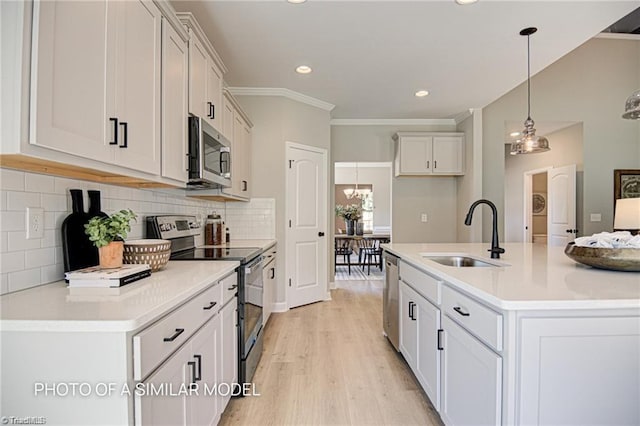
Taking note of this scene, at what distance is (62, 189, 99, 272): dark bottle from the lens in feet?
4.78

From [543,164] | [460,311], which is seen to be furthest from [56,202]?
[543,164]

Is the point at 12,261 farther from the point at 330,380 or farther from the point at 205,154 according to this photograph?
the point at 330,380

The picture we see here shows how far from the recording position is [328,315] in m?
4.05

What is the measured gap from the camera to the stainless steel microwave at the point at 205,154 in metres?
2.14

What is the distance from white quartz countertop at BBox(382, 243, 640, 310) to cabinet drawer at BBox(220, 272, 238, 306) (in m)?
1.10

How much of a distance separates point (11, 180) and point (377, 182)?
874 cm

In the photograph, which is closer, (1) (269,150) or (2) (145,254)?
(2) (145,254)

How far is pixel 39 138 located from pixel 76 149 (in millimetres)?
158

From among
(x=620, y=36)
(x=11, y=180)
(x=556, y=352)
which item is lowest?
(x=556, y=352)

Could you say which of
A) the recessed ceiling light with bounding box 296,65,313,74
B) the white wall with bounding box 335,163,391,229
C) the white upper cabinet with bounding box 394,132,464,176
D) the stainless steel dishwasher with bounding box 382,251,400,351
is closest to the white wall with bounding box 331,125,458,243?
the white upper cabinet with bounding box 394,132,464,176

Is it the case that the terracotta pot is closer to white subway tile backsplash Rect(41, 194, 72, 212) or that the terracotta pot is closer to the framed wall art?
white subway tile backsplash Rect(41, 194, 72, 212)

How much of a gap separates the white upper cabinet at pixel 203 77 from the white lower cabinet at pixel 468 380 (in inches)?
76.7

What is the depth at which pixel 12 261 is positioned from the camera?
4.09ft

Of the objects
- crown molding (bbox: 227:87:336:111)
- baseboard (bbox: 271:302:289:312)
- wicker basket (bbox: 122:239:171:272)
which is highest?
crown molding (bbox: 227:87:336:111)
